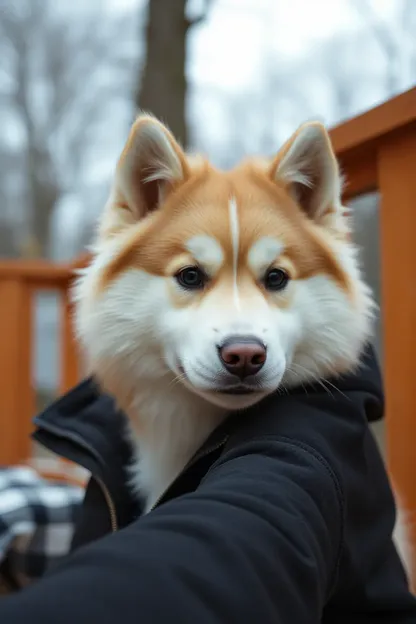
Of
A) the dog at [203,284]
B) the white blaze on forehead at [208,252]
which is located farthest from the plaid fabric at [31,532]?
the white blaze on forehead at [208,252]

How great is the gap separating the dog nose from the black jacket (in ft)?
0.29

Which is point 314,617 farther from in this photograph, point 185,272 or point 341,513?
point 185,272

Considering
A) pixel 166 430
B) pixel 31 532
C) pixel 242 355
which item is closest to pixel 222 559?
pixel 242 355

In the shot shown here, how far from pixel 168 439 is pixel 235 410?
18 centimetres

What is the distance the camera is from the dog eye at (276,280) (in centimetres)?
121

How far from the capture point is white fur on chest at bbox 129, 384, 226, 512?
4.04ft

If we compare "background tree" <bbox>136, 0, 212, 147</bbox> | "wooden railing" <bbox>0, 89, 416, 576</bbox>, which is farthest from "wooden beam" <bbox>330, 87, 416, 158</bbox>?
"background tree" <bbox>136, 0, 212, 147</bbox>

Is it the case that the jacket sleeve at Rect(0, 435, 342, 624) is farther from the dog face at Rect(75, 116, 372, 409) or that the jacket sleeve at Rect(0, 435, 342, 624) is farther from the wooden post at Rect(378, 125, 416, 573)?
the wooden post at Rect(378, 125, 416, 573)

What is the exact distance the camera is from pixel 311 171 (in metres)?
1.32

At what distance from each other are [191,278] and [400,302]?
50 centimetres

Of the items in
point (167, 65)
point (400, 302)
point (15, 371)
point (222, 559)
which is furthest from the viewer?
point (167, 65)

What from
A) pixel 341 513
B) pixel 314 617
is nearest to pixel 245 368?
pixel 341 513

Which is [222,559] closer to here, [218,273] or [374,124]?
[218,273]

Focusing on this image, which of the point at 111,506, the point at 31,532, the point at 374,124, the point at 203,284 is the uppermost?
the point at 374,124
